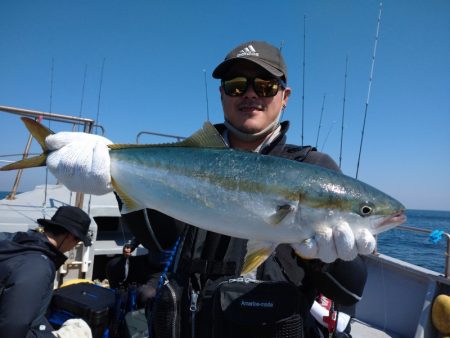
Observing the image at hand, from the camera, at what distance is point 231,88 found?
2988mm

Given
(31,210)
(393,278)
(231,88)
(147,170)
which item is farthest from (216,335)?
(31,210)

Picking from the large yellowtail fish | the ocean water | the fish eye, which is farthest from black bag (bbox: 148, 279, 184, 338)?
the ocean water

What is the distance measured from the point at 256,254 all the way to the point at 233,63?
6.14 ft

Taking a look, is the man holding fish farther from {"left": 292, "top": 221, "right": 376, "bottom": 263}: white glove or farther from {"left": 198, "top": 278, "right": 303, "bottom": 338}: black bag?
{"left": 198, "top": 278, "right": 303, "bottom": 338}: black bag

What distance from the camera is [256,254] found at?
7.07ft

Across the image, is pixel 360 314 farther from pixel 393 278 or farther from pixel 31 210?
pixel 31 210

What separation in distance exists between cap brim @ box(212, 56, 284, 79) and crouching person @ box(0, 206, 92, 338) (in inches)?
134

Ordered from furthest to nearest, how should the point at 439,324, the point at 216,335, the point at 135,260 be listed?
the point at 135,260 < the point at 439,324 < the point at 216,335

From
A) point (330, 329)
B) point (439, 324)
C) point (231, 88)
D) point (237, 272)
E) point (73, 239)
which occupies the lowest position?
point (439, 324)

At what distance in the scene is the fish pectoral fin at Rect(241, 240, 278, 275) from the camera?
2105mm

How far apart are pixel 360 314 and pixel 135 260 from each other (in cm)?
582

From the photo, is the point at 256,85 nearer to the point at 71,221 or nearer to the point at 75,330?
the point at 71,221

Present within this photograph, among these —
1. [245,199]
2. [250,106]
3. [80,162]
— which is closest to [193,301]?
[245,199]

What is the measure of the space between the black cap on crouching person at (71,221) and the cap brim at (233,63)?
11.6ft
